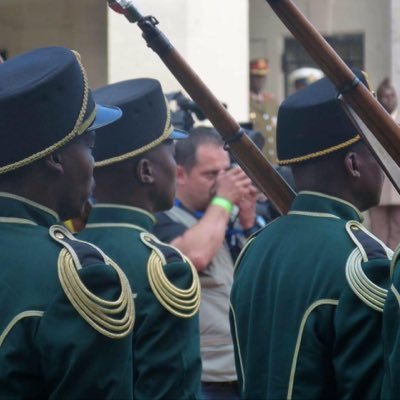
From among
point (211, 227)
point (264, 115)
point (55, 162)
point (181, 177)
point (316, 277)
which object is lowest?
point (264, 115)

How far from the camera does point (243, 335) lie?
12.3 feet

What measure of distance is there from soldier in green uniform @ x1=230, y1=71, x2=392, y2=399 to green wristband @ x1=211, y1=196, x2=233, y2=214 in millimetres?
1478

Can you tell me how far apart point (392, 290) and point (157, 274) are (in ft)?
3.88

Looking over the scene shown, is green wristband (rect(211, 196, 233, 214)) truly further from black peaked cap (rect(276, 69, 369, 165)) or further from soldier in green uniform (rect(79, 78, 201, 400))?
black peaked cap (rect(276, 69, 369, 165))

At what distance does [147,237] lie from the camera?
13.7ft

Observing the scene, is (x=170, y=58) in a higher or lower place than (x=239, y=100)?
higher

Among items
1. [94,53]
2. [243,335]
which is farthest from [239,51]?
[243,335]

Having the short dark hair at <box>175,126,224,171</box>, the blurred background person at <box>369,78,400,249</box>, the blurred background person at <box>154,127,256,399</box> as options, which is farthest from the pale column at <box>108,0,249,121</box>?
the blurred background person at <box>154,127,256,399</box>

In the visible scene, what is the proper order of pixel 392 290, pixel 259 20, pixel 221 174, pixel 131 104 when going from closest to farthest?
pixel 392 290 → pixel 131 104 → pixel 221 174 → pixel 259 20

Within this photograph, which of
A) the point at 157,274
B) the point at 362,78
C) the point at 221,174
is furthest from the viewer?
the point at 221,174

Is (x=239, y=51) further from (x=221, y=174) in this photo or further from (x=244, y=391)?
(x=244, y=391)

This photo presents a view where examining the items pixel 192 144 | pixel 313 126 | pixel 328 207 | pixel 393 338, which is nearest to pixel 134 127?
pixel 313 126

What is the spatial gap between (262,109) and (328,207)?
253 inches

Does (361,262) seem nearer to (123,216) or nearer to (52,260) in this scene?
(52,260)
